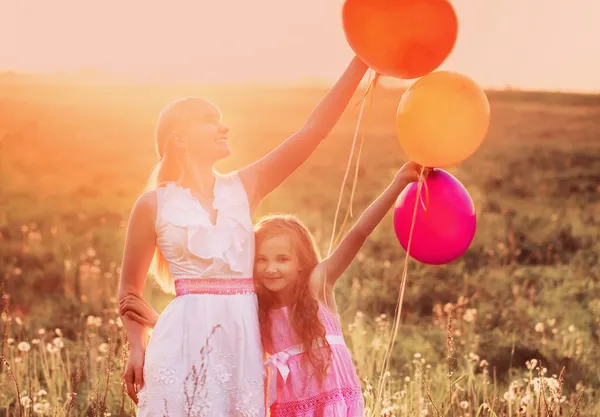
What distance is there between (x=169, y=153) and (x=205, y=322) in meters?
0.70

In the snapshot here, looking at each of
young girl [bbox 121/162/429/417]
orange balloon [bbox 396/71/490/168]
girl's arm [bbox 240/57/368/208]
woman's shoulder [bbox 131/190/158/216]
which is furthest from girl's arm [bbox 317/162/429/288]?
woman's shoulder [bbox 131/190/158/216]

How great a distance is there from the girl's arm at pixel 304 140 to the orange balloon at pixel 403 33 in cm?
19

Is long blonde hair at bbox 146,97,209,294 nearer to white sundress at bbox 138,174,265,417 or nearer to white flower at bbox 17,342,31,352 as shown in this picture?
white sundress at bbox 138,174,265,417

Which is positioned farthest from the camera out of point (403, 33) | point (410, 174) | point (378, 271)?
point (378, 271)

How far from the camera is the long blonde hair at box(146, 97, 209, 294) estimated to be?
365 centimetres

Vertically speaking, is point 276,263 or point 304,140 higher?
point 304,140

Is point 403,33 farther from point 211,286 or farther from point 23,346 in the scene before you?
point 23,346

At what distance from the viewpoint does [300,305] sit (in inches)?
146

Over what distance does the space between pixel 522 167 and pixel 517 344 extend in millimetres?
10652

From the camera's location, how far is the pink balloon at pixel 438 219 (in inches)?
139

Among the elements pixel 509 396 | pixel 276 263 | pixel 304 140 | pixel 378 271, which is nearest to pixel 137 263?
pixel 276 263

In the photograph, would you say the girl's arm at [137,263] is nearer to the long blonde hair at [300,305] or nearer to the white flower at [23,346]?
the long blonde hair at [300,305]

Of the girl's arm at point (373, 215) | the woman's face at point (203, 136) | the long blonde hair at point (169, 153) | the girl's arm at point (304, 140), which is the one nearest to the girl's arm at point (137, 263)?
the long blonde hair at point (169, 153)

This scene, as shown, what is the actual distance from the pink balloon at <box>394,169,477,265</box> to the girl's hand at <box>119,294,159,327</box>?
1007 millimetres
